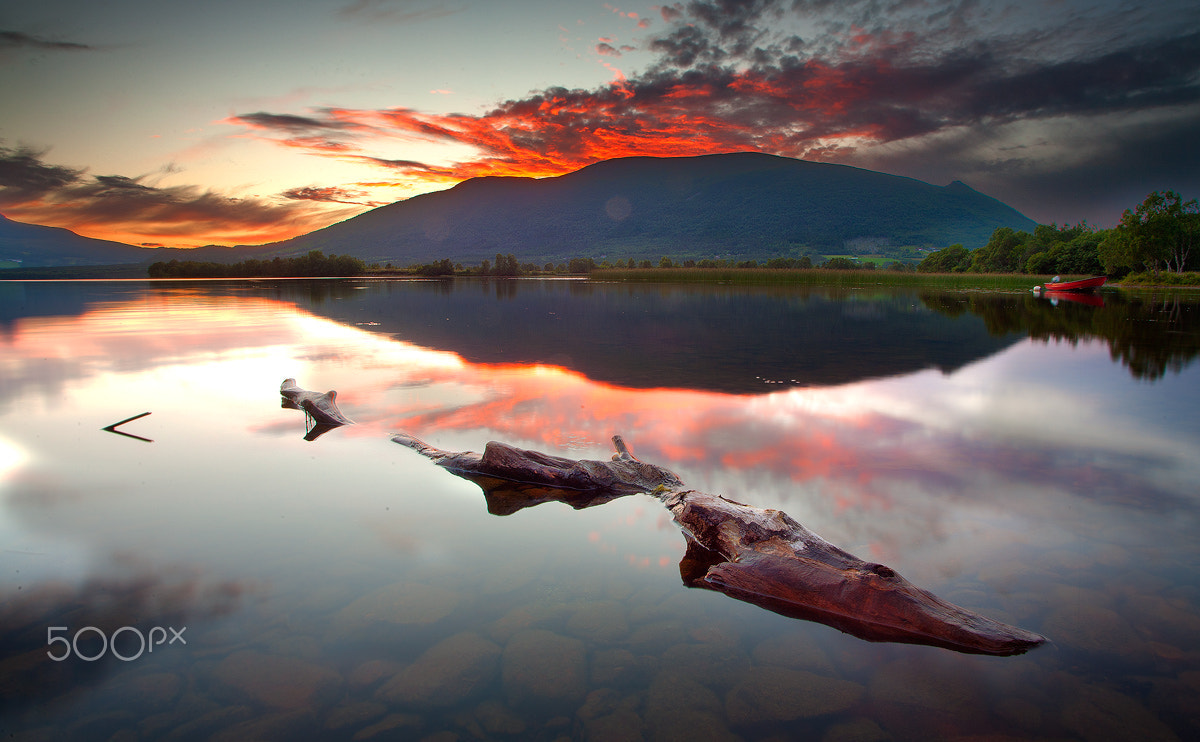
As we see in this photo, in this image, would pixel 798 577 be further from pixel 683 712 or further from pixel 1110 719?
pixel 1110 719

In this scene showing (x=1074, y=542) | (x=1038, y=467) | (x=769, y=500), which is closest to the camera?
(x=1074, y=542)

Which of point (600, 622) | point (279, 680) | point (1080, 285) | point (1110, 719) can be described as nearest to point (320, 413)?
point (279, 680)

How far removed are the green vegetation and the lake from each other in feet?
424

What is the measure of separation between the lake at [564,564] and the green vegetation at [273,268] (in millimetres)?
129222

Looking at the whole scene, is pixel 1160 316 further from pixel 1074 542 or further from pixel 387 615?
pixel 387 615

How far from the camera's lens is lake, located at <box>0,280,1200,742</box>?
11.4 ft

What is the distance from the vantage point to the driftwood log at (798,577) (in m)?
4.11

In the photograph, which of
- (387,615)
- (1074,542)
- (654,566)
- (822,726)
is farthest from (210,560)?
(1074,542)

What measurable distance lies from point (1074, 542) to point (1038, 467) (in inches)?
108

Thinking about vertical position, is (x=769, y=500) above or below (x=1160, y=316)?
below

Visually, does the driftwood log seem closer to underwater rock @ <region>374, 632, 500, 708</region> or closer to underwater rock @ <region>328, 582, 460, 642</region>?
underwater rock @ <region>328, 582, 460, 642</region>

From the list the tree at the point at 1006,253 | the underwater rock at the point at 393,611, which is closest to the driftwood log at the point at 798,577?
the underwater rock at the point at 393,611

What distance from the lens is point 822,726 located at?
11.0ft

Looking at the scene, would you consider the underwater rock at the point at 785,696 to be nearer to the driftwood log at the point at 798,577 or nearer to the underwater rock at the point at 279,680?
the driftwood log at the point at 798,577
